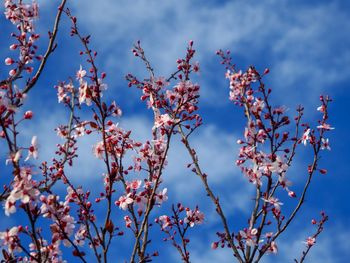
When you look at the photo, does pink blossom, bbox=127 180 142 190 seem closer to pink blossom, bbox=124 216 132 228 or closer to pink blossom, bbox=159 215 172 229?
pink blossom, bbox=124 216 132 228

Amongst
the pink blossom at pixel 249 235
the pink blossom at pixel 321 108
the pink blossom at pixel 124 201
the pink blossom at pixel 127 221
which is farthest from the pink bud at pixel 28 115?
the pink blossom at pixel 321 108

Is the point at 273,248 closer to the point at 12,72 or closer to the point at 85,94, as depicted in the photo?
the point at 85,94

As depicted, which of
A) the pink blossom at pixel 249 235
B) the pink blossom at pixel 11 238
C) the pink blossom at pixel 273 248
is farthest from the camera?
the pink blossom at pixel 273 248

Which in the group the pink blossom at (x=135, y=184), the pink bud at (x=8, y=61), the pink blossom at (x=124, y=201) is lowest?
the pink blossom at (x=124, y=201)

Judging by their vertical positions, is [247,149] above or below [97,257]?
above

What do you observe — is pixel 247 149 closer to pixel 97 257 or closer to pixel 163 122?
pixel 163 122

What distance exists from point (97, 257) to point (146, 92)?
263 centimetres

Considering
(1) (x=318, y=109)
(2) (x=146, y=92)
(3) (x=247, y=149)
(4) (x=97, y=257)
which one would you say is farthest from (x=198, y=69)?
(4) (x=97, y=257)

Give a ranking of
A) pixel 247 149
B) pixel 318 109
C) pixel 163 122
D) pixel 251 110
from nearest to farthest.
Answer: pixel 163 122 → pixel 247 149 → pixel 251 110 → pixel 318 109

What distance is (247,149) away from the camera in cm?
566

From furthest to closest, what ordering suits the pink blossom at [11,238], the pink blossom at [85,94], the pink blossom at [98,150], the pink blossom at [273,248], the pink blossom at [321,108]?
1. the pink blossom at [321,108]
2. the pink blossom at [273,248]
3. the pink blossom at [98,150]
4. the pink blossom at [85,94]
5. the pink blossom at [11,238]

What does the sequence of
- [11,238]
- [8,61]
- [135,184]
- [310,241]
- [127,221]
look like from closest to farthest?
[11,238], [135,184], [127,221], [8,61], [310,241]

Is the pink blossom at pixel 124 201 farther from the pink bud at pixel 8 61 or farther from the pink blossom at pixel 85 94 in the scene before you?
the pink bud at pixel 8 61

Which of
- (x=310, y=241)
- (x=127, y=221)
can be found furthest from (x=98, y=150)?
(x=310, y=241)
